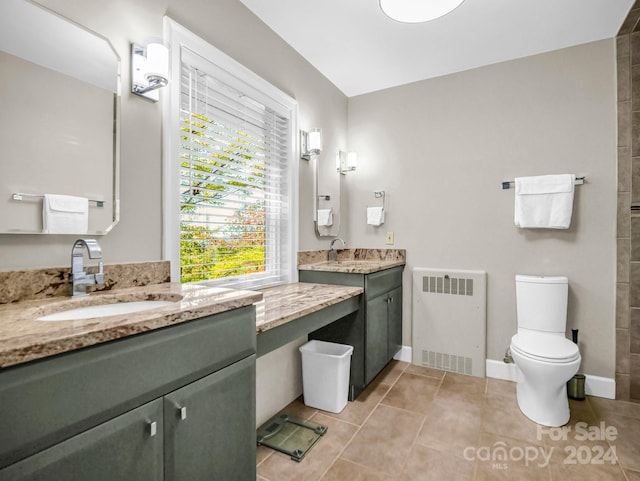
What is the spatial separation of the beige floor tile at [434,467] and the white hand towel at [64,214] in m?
1.80

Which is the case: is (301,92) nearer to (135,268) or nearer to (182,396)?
(135,268)

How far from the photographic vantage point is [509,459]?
5.81 ft

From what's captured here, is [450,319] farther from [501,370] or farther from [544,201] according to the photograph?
[544,201]

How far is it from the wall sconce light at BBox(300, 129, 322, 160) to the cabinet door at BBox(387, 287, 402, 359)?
1320mm

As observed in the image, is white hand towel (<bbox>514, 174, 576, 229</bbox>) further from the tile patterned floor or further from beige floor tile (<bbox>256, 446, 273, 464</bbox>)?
beige floor tile (<bbox>256, 446, 273, 464</bbox>)

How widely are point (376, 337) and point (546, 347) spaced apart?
1084 millimetres

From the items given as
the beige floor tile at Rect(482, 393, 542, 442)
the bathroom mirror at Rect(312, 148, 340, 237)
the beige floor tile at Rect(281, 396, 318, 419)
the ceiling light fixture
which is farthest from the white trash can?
the ceiling light fixture

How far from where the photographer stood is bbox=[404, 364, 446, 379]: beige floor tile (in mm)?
2812

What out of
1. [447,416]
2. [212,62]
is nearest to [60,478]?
[212,62]

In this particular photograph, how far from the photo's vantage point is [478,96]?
2859 millimetres

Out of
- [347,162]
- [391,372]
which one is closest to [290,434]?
[391,372]

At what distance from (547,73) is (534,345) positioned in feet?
6.70

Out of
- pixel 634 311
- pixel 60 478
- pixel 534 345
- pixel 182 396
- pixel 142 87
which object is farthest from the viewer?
pixel 634 311

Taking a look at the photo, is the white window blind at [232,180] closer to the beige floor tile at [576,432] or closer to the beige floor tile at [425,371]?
the beige floor tile at [425,371]
